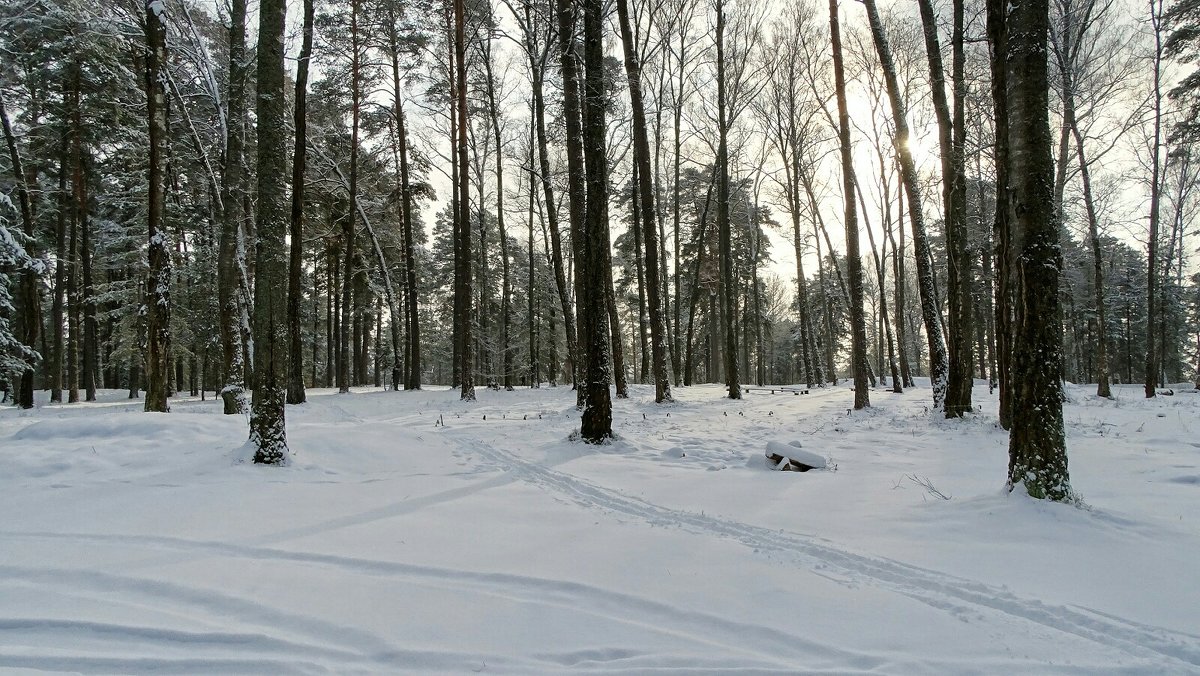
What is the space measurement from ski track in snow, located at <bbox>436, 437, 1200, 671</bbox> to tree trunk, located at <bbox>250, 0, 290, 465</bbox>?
12.8 feet

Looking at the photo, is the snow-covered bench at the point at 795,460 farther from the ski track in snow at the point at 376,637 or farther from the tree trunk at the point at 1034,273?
the ski track in snow at the point at 376,637

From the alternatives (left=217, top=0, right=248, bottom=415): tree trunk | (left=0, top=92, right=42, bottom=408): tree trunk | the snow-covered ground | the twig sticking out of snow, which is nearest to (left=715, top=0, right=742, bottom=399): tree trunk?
the snow-covered ground

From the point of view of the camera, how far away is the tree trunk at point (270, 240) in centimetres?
624

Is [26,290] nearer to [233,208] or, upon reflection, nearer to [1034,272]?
[233,208]

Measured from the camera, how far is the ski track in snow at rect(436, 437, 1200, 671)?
2503mm

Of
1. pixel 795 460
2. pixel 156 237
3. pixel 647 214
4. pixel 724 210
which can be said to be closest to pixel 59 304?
pixel 156 237

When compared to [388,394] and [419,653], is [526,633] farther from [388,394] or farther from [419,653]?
[388,394]

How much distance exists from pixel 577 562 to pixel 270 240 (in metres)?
5.42

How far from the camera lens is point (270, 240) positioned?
635cm

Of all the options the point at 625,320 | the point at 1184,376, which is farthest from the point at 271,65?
the point at 1184,376

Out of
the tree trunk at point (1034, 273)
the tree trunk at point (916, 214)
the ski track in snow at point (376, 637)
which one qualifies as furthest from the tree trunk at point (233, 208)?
the tree trunk at point (916, 214)

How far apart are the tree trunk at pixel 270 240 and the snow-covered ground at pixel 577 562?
682 millimetres

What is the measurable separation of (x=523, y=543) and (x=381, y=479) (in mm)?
2753

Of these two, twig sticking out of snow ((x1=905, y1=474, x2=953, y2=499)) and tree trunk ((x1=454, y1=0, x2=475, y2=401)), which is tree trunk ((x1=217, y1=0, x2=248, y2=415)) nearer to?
tree trunk ((x1=454, y1=0, x2=475, y2=401))
